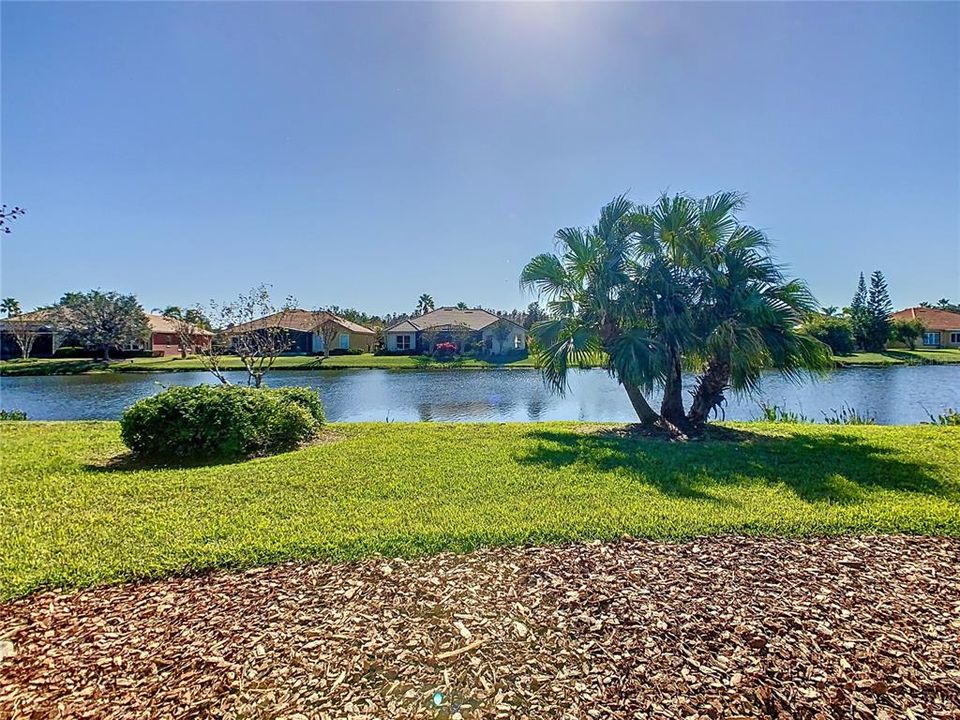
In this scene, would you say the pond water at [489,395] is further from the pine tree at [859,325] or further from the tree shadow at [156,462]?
the pine tree at [859,325]

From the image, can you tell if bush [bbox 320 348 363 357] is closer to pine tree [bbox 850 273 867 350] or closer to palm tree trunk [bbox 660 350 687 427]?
palm tree trunk [bbox 660 350 687 427]

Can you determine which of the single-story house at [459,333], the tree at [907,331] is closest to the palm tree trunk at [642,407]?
the single-story house at [459,333]

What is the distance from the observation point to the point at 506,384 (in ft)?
71.7

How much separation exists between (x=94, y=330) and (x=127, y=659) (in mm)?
42672

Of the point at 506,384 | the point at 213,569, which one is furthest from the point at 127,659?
the point at 506,384

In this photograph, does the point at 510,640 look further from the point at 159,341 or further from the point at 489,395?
the point at 159,341

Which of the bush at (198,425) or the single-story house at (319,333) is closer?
the bush at (198,425)

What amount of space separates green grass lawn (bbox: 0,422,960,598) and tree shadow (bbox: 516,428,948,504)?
0.04 metres

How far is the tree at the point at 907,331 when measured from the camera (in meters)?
43.1

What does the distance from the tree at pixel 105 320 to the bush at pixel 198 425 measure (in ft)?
118

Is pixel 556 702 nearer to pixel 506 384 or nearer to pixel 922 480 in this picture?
pixel 922 480

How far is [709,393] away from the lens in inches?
352

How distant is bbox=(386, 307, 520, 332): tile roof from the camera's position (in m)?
42.0

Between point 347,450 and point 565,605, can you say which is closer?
point 565,605
